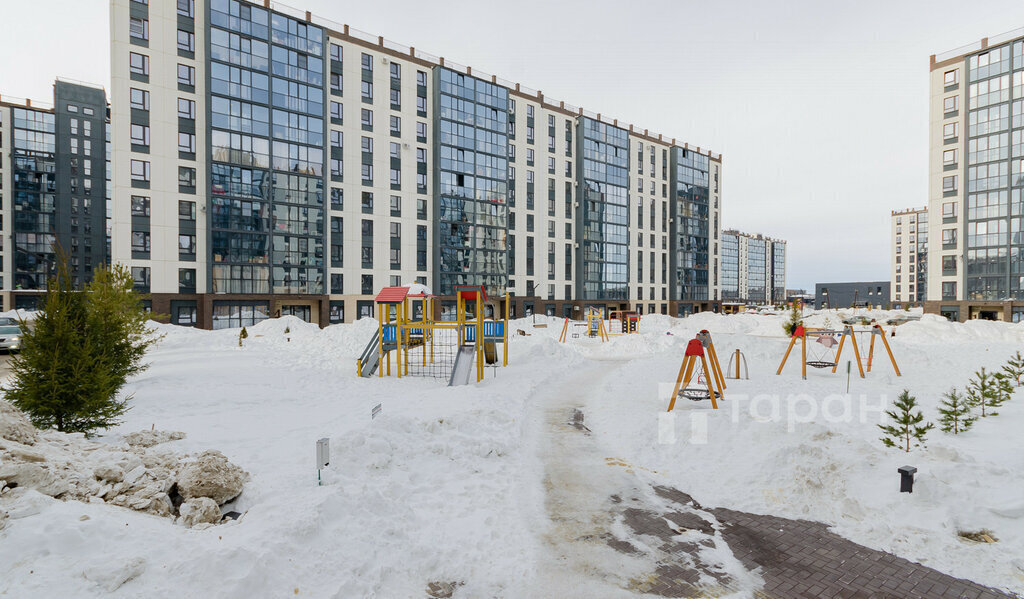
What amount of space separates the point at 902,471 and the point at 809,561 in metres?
2.36

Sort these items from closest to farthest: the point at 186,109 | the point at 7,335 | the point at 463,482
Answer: the point at 463,482, the point at 7,335, the point at 186,109

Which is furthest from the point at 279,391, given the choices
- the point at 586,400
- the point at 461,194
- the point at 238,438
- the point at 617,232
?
the point at 617,232

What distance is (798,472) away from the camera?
7.84m

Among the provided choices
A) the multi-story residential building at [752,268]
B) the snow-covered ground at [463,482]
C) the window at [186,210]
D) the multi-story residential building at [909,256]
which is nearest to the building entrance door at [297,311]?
the window at [186,210]

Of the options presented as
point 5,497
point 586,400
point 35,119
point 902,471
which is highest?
point 35,119

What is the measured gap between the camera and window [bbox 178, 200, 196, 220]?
3878 cm

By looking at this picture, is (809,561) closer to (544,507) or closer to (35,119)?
(544,507)

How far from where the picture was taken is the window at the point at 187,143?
38.8m

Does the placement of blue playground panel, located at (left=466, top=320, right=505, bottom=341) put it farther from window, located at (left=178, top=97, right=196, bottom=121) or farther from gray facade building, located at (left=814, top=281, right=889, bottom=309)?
gray facade building, located at (left=814, top=281, right=889, bottom=309)

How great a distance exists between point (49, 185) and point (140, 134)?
147 ft

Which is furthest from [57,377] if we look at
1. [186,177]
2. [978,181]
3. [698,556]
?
[978,181]

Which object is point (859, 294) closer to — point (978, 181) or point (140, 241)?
point (978, 181)

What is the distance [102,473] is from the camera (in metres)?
5.93

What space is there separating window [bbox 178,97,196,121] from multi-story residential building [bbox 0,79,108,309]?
114 feet
